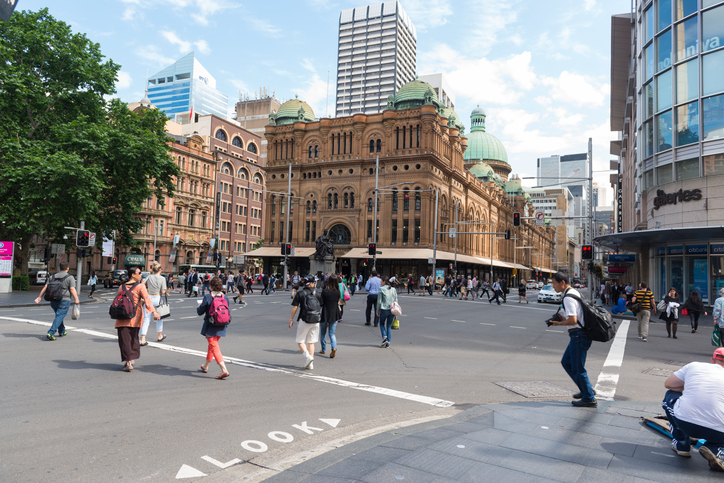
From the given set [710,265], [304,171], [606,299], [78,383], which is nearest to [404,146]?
[304,171]

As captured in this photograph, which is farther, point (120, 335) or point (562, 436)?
point (120, 335)

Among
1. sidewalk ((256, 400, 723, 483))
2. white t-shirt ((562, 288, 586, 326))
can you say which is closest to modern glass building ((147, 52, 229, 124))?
white t-shirt ((562, 288, 586, 326))

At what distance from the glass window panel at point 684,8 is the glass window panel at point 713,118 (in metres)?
4.96

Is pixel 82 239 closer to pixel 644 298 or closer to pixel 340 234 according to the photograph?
pixel 644 298

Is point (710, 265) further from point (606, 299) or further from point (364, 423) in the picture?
point (364, 423)

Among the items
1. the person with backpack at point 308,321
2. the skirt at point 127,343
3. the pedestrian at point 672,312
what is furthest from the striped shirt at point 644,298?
the skirt at point 127,343

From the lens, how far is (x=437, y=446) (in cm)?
484

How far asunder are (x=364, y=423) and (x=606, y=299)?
40.3 meters

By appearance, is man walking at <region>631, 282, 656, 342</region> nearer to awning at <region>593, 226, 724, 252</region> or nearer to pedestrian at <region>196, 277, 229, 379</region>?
awning at <region>593, 226, 724, 252</region>

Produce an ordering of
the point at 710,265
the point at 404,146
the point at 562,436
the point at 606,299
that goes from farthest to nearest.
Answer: the point at 404,146
the point at 606,299
the point at 710,265
the point at 562,436

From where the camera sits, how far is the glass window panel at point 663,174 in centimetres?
2595

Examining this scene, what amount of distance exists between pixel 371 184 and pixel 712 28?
37.9 meters

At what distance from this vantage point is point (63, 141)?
30234 millimetres

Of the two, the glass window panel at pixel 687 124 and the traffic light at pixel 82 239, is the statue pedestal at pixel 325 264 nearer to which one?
the traffic light at pixel 82 239
